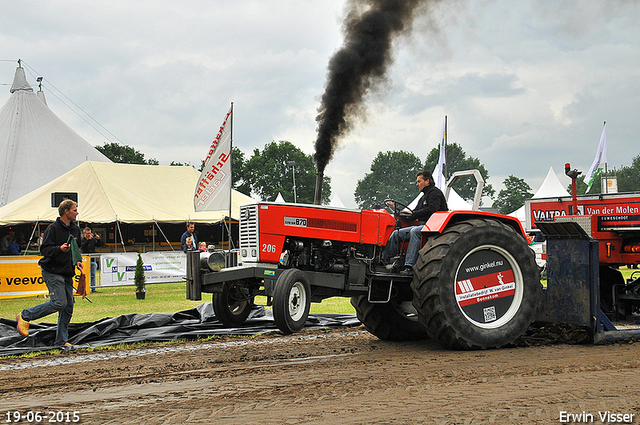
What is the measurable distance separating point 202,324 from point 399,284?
2840 millimetres

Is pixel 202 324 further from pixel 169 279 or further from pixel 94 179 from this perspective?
pixel 94 179

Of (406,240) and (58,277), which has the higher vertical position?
(406,240)

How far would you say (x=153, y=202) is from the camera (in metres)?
22.3

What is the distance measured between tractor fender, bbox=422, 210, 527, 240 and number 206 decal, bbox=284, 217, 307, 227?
3.91ft

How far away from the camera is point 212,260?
566 centimetres

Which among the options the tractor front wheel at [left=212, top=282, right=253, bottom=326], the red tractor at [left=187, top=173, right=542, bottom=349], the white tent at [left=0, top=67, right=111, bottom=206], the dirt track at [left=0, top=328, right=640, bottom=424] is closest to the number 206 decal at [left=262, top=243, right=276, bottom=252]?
the red tractor at [left=187, top=173, right=542, bottom=349]

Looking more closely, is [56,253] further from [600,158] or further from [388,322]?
[600,158]

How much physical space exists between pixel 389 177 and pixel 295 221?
2956 inches

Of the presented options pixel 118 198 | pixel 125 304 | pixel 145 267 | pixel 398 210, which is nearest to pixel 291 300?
pixel 398 210

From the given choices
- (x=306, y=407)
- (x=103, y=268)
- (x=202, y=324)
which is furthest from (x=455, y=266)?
(x=103, y=268)

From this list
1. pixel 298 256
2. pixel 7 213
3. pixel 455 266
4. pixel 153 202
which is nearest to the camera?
pixel 455 266

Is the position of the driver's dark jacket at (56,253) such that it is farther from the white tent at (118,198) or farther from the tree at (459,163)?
the tree at (459,163)

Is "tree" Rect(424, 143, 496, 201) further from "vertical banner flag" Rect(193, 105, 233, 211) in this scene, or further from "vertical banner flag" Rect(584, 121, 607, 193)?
"vertical banner flag" Rect(193, 105, 233, 211)

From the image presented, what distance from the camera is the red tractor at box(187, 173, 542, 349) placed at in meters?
5.23
